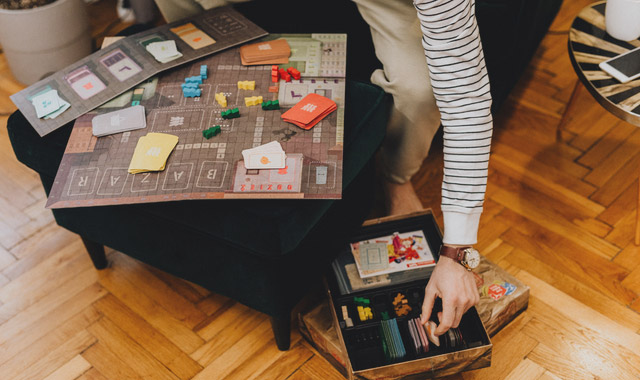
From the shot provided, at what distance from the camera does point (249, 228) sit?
913 mm

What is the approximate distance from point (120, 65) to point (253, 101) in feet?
0.95

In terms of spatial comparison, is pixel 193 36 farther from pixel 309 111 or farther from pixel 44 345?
pixel 44 345

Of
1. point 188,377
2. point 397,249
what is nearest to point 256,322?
point 188,377

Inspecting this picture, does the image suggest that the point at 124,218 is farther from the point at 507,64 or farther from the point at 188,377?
the point at 507,64

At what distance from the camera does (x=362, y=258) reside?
3.86 ft

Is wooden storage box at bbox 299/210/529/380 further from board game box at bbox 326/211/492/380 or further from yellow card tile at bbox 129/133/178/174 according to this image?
yellow card tile at bbox 129/133/178/174

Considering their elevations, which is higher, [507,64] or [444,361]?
[507,64]

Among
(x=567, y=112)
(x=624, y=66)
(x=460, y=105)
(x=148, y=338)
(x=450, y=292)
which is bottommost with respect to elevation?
(x=148, y=338)

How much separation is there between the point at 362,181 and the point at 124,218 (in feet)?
1.51

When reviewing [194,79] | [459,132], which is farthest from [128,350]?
[459,132]

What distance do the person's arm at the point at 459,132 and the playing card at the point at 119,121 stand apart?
1.67 feet

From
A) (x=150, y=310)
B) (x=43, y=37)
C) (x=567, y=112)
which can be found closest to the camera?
(x=150, y=310)

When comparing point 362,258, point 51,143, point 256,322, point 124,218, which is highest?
point 51,143

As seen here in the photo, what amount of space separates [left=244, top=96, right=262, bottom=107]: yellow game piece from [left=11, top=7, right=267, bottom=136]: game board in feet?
0.56
